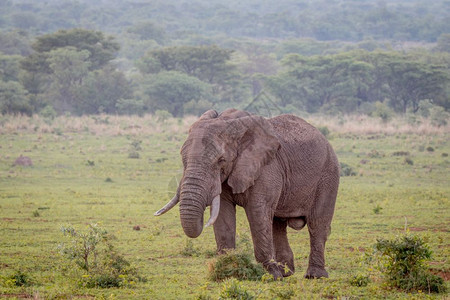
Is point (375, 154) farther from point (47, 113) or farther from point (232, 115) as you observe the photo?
point (232, 115)

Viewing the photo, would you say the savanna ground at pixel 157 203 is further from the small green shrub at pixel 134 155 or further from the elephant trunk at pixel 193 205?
the elephant trunk at pixel 193 205

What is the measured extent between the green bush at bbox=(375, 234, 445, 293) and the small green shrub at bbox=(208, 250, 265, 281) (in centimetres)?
129

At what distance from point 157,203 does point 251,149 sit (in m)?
8.80

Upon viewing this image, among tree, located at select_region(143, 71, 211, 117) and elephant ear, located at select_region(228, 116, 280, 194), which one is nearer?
elephant ear, located at select_region(228, 116, 280, 194)

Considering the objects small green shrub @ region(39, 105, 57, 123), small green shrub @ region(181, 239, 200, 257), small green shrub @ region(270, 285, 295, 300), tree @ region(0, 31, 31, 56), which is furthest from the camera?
tree @ region(0, 31, 31, 56)

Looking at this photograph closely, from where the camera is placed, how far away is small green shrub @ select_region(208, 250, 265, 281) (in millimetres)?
7555

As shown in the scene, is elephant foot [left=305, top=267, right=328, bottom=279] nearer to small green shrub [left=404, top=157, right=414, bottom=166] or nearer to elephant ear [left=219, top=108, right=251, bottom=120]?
elephant ear [left=219, top=108, right=251, bottom=120]

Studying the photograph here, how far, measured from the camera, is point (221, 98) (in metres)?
44.8

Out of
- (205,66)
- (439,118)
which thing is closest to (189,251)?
(439,118)

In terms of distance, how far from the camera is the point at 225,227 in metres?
7.64

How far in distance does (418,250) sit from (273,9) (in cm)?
12747

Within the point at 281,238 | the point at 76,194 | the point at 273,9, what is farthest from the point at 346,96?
the point at 273,9

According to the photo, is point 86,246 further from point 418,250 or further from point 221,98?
point 221,98

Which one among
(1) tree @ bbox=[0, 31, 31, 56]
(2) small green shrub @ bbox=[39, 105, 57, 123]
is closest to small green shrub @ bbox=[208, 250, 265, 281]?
(2) small green shrub @ bbox=[39, 105, 57, 123]
